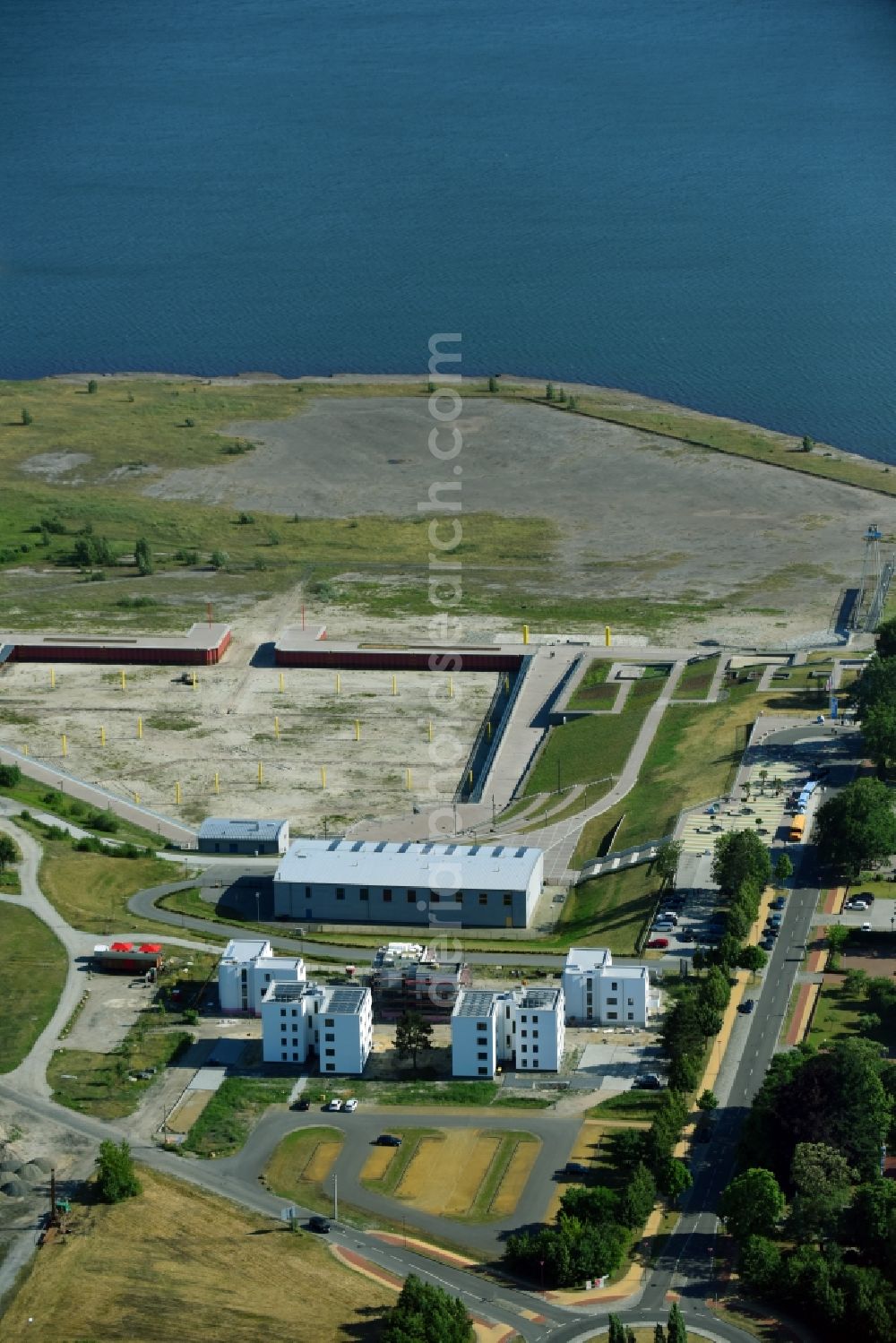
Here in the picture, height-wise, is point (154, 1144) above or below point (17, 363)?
below

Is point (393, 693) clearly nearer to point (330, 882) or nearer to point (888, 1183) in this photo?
point (330, 882)

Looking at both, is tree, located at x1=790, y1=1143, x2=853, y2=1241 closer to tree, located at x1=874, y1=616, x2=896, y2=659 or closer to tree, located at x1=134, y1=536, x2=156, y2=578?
tree, located at x1=874, y1=616, x2=896, y2=659

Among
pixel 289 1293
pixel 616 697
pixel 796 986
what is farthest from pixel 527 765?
pixel 289 1293

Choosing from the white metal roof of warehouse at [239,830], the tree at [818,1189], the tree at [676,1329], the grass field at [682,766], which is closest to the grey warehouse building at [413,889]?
the grass field at [682,766]

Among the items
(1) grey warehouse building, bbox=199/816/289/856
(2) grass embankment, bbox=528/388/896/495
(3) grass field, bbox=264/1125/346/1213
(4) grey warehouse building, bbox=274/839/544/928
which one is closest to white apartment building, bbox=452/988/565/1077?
(3) grass field, bbox=264/1125/346/1213

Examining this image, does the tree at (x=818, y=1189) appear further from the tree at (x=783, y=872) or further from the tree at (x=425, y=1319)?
the tree at (x=783, y=872)
